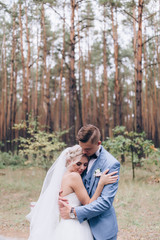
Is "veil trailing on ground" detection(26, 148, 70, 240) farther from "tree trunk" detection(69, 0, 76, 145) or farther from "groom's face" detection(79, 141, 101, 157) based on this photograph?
"tree trunk" detection(69, 0, 76, 145)

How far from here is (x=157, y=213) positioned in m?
6.75

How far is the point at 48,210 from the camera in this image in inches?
97.7

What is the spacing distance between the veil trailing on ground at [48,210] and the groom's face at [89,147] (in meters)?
0.28

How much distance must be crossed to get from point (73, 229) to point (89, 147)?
729mm

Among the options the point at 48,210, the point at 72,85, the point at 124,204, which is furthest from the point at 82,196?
the point at 72,85

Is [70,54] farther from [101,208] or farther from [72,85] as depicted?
[101,208]

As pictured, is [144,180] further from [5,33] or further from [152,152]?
[5,33]

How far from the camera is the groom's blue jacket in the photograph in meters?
2.12

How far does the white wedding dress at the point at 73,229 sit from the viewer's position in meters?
2.27

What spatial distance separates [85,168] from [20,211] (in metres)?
5.81

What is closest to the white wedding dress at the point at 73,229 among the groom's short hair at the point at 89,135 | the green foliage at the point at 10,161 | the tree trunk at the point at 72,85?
the groom's short hair at the point at 89,135

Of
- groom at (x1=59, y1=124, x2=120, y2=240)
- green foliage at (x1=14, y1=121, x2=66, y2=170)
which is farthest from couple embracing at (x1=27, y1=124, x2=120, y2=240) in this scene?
green foliage at (x1=14, y1=121, x2=66, y2=170)

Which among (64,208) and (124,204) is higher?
(64,208)

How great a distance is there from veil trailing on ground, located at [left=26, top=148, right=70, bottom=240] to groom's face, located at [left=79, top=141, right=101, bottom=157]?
28 cm
